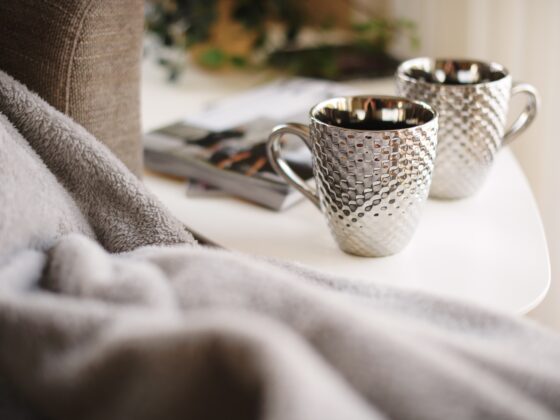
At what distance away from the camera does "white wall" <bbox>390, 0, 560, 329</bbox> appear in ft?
2.76

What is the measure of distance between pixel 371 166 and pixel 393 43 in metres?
0.83

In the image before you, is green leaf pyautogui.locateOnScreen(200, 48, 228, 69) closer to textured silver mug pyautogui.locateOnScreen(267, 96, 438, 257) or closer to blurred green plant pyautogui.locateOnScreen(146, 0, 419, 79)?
blurred green plant pyautogui.locateOnScreen(146, 0, 419, 79)

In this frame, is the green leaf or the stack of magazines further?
the green leaf

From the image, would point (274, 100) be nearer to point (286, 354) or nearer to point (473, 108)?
point (473, 108)

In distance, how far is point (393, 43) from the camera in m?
1.23

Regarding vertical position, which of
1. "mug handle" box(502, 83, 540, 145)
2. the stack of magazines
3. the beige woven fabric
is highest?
the beige woven fabric

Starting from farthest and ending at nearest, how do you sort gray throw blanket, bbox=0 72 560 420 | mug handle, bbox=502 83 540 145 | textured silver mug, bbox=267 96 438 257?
mug handle, bbox=502 83 540 145, textured silver mug, bbox=267 96 438 257, gray throw blanket, bbox=0 72 560 420

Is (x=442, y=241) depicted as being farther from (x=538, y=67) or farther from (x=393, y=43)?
(x=393, y=43)

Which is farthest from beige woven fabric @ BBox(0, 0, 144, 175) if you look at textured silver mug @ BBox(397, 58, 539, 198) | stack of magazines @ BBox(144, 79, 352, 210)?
textured silver mug @ BBox(397, 58, 539, 198)

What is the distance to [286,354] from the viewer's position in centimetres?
26

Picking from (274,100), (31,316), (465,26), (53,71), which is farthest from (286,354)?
(465,26)

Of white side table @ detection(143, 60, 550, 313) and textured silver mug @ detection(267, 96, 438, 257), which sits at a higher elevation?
textured silver mug @ detection(267, 96, 438, 257)

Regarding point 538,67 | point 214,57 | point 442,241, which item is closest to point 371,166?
point 442,241

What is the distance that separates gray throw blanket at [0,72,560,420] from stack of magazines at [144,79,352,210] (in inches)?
9.8
